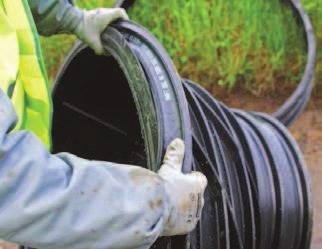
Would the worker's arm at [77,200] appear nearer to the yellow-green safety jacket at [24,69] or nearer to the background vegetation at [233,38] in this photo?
the yellow-green safety jacket at [24,69]

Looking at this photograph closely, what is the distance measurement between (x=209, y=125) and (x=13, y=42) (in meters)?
0.84

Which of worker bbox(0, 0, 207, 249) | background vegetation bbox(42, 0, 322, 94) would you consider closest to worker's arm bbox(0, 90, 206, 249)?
worker bbox(0, 0, 207, 249)

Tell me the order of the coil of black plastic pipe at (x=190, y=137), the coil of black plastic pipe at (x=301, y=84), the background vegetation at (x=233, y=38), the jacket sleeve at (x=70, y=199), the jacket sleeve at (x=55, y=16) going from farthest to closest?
the background vegetation at (x=233, y=38)
the coil of black plastic pipe at (x=301, y=84)
the jacket sleeve at (x=55, y=16)
the coil of black plastic pipe at (x=190, y=137)
the jacket sleeve at (x=70, y=199)

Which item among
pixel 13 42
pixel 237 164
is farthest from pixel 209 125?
pixel 13 42

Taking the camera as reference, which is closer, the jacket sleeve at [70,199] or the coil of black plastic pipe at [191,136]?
the jacket sleeve at [70,199]

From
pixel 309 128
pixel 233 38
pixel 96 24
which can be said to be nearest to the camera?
pixel 96 24

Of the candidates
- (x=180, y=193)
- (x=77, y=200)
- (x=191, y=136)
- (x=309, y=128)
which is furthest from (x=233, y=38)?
(x=77, y=200)

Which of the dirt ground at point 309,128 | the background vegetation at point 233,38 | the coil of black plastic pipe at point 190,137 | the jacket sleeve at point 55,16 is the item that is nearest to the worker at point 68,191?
the coil of black plastic pipe at point 190,137

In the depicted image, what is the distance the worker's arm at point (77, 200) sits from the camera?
5.28 feet

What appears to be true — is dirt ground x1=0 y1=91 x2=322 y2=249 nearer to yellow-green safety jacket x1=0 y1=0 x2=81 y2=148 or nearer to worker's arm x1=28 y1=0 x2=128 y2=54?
worker's arm x1=28 y1=0 x2=128 y2=54

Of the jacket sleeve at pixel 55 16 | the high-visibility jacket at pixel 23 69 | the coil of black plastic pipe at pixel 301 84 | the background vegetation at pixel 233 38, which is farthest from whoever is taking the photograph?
the background vegetation at pixel 233 38

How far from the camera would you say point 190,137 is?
197cm

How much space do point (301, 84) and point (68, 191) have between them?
214 centimetres

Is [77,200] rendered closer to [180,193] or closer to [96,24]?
[180,193]
